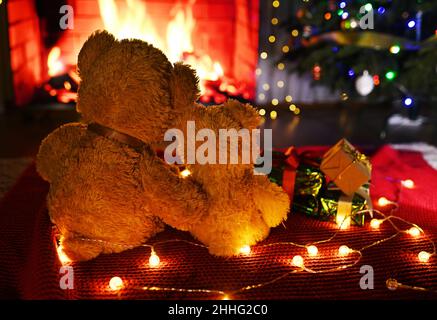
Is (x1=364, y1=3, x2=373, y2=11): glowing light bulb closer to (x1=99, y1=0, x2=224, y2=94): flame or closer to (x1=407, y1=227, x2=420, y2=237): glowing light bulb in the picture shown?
(x1=99, y1=0, x2=224, y2=94): flame

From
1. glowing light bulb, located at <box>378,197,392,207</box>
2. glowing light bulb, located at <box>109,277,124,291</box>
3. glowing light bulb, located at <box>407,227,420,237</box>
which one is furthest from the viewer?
glowing light bulb, located at <box>378,197,392,207</box>

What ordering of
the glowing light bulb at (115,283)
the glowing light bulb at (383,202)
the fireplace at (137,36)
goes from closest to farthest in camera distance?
the glowing light bulb at (115,283) → the glowing light bulb at (383,202) → the fireplace at (137,36)

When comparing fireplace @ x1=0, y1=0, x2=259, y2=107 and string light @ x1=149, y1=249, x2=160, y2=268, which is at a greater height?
fireplace @ x1=0, y1=0, x2=259, y2=107

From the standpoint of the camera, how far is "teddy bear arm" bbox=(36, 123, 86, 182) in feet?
3.68

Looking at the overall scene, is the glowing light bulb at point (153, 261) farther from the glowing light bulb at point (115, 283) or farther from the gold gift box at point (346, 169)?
the gold gift box at point (346, 169)

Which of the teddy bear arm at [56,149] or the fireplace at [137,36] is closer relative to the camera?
the teddy bear arm at [56,149]

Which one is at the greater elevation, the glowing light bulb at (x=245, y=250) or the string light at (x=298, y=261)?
the glowing light bulb at (x=245, y=250)

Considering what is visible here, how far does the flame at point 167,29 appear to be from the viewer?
8.57 ft

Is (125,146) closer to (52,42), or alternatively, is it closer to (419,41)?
(419,41)

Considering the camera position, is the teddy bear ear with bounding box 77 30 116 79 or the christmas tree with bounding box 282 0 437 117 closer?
the teddy bear ear with bounding box 77 30 116 79

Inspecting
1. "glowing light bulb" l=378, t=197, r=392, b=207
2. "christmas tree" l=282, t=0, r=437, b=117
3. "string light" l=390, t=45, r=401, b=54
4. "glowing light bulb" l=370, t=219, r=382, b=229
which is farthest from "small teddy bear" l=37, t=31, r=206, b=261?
"string light" l=390, t=45, r=401, b=54

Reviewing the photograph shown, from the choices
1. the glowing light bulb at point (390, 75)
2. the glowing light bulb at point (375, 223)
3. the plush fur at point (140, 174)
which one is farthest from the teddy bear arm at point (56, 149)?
the glowing light bulb at point (390, 75)

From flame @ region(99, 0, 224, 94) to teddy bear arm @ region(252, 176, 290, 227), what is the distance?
5.31 feet

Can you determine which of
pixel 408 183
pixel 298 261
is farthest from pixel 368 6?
pixel 298 261
